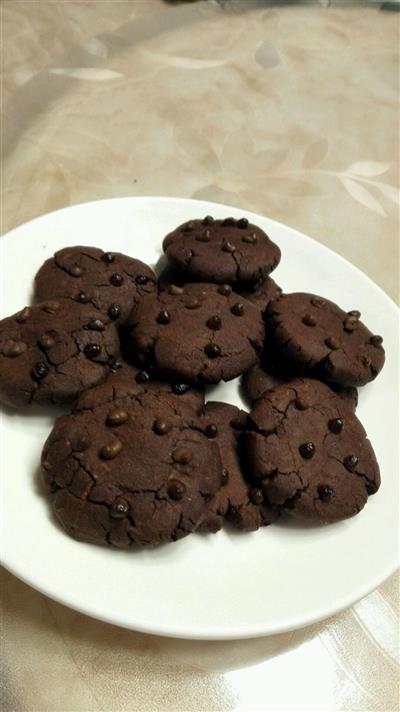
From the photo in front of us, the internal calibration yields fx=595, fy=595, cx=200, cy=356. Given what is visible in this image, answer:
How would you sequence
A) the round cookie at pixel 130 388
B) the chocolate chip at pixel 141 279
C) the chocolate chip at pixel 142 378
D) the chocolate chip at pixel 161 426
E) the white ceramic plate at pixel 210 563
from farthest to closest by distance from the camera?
the chocolate chip at pixel 141 279 → the chocolate chip at pixel 142 378 → the round cookie at pixel 130 388 → the chocolate chip at pixel 161 426 → the white ceramic plate at pixel 210 563

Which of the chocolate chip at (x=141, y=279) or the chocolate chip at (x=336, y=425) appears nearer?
the chocolate chip at (x=336, y=425)

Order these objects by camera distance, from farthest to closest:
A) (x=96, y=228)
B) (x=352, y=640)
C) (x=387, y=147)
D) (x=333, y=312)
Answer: (x=387, y=147) < (x=96, y=228) < (x=333, y=312) < (x=352, y=640)

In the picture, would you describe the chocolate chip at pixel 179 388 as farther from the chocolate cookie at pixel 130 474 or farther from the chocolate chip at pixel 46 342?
the chocolate chip at pixel 46 342

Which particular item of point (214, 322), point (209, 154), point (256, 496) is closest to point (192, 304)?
point (214, 322)

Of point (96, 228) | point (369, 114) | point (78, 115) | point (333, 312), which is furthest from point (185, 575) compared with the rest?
point (369, 114)

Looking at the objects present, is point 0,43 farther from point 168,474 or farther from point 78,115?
point 168,474

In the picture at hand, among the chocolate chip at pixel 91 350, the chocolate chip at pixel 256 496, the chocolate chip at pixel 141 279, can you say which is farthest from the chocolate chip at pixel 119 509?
the chocolate chip at pixel 141 279

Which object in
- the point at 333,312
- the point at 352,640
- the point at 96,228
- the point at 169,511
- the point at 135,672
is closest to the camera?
the point at 169,511

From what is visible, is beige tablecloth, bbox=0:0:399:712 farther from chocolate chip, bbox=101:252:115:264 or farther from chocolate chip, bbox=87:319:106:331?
chocolate chip, bbox=101:252:115:264

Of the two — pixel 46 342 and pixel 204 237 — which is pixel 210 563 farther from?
pixel 204 237
